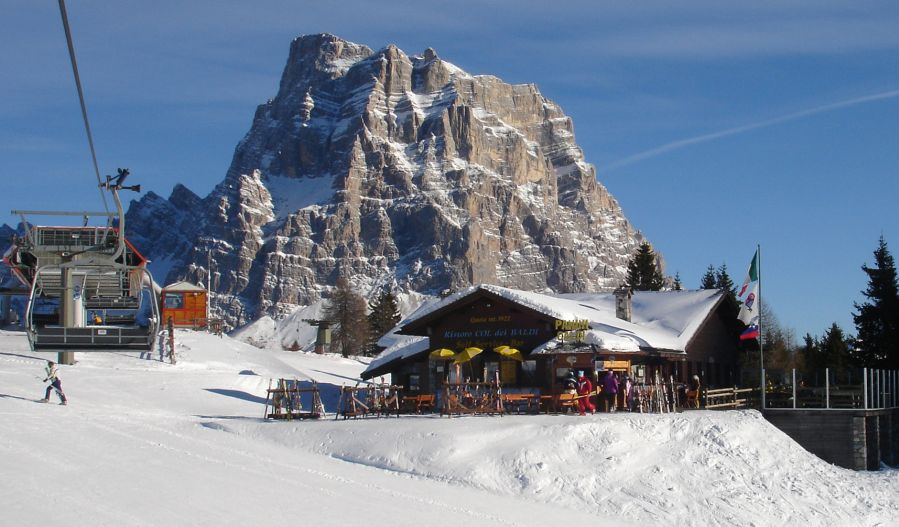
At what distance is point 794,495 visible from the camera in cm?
2645

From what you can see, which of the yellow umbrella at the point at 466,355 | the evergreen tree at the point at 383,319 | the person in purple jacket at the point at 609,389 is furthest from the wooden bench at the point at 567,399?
the evergreen tree at the point at 383,319

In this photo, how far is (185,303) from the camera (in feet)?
206

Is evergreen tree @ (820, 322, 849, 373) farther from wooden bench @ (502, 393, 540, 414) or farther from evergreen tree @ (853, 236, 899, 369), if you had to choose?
wooden bench @ (502, 393, 540, 414)

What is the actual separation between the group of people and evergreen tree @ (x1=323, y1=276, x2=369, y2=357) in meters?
53.8

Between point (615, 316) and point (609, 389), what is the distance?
11.2 meters

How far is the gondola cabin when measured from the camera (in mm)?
62094

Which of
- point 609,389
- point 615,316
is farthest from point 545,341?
point 615,316

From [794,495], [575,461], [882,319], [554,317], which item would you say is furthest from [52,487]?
[882,319]

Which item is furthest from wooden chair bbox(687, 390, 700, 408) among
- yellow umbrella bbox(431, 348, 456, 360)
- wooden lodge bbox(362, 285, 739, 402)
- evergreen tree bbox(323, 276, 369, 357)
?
evergreen tree bbox(323, 276, 369, 357)

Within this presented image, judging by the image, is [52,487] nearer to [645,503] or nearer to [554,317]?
[645,503]

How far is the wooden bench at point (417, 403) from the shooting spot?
106 feet

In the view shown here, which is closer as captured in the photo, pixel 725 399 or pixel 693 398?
pixel 693 398

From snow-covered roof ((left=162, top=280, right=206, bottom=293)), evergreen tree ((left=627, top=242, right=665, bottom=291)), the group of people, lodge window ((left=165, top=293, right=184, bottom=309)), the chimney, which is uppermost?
evergreen tree ((left=627, top=242, right=665, bottom=291))

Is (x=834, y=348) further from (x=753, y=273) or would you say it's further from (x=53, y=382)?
(x=53, y=382)
